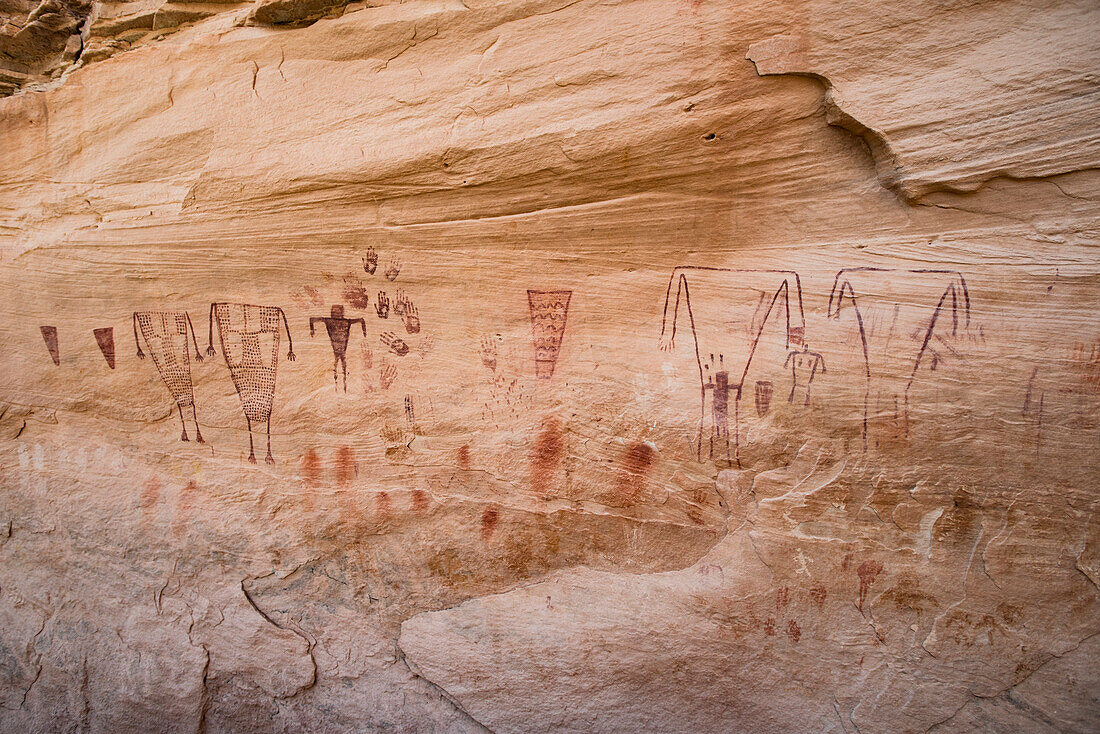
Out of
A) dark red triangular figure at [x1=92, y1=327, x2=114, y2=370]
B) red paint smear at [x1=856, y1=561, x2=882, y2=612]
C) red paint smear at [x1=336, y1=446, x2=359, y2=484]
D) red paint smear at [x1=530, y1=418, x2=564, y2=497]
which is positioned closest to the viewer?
red paint smear at [x1=856, y1=561, x2=882, y2=612]

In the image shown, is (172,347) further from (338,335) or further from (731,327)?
(731,327)

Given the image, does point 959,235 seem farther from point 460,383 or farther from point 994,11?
point 460,383

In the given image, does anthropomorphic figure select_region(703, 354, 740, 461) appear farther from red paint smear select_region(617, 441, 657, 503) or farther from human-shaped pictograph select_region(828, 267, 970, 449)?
human-shaped pictograph select_region(828, 267, 970, 449)

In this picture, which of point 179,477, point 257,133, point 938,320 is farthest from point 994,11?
point 179,477

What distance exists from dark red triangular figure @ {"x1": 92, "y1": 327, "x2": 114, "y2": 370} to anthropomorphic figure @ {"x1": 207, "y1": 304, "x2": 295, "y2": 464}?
0.53 m

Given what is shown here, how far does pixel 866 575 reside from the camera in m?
2.32

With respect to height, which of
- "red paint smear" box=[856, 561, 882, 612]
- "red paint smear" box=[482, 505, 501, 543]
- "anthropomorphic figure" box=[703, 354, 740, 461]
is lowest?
"red paint smear" box=[856, 561, 882, 612]

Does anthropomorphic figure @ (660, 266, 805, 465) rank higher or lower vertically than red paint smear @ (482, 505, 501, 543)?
higher

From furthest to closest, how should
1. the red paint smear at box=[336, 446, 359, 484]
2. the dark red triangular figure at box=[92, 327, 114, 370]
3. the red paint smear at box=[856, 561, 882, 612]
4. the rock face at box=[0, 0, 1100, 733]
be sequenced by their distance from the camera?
the dark red triangular figure at box=[92, 327, 114, 370], the red paint smear at box=[336, 446, 359, 484], the red paint smear at box=[856, 561, 882, 612], the rock face at box=[0, 0, 1100, 733]

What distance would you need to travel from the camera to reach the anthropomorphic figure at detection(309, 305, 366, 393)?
8.78ft

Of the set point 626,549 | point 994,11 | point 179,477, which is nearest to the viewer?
point 994,11

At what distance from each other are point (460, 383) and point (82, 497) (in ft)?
6.51

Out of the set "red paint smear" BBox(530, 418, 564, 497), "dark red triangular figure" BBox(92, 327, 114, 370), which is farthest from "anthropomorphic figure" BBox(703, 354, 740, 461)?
"dark red triangular figure" BBox(92, 327, 114, 370)

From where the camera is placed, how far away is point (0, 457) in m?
2.83
